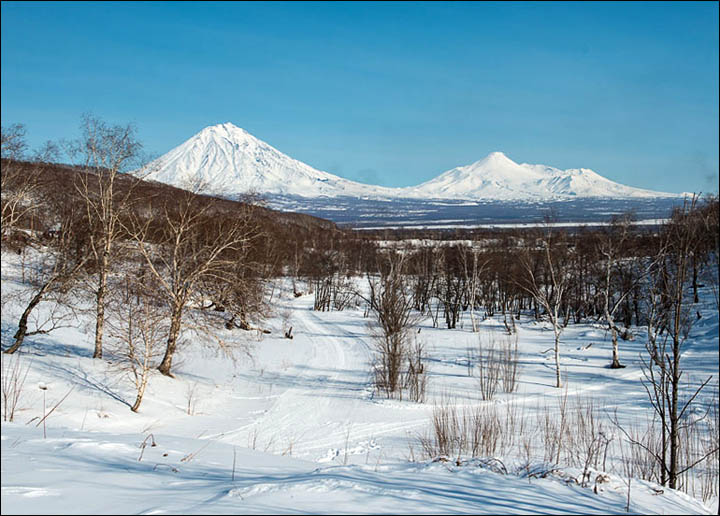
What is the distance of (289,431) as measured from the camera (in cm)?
1641

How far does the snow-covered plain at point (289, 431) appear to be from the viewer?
4.57 metres

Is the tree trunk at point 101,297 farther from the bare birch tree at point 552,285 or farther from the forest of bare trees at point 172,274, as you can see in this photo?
the bare birch tree at point 552,285

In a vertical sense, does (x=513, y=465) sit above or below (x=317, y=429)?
above

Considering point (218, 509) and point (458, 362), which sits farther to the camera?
point (458, 362)

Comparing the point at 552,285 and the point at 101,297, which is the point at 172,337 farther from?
the point at 552,285

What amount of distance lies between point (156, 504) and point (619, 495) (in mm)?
5431

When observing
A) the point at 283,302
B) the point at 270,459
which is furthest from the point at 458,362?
the point at 283,302

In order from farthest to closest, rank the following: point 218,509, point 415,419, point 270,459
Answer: point 415,419 < point 270,459 < point 218,509

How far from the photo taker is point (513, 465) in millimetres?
7867

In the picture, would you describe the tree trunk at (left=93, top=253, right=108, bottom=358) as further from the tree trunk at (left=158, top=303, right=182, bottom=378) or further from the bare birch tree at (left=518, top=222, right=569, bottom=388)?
the bare birch tree at (left=518, top=222, right=569, bottom=388)

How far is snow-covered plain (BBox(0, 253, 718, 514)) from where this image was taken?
15.0 feet

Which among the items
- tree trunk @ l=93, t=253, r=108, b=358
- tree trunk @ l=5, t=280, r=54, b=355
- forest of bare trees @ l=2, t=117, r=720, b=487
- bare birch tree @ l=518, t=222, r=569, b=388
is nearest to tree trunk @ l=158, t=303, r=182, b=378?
forest of bare trees @ l=2, t=117, r=720, b=487

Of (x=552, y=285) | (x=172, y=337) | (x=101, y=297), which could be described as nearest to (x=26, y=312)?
(x=101, y=297)

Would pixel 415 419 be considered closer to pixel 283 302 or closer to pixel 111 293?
pixel 111 293
